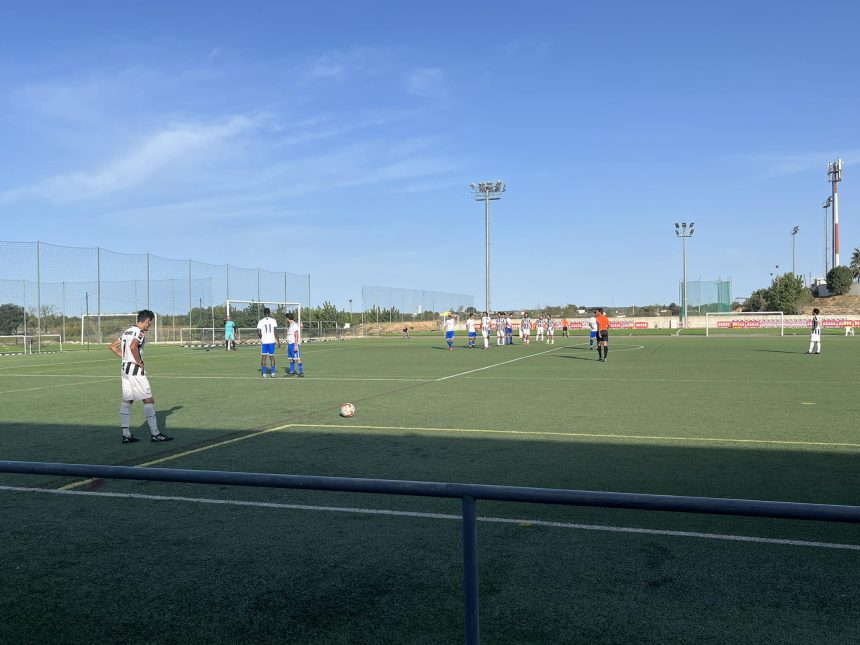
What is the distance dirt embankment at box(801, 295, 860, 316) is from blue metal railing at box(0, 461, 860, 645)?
94453 mm

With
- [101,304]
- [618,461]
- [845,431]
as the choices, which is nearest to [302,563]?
[618,461]

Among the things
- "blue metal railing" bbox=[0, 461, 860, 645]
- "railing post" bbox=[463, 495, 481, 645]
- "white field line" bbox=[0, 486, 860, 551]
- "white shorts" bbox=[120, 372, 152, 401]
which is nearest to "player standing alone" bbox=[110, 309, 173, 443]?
"white shorts" bbox=[120, 372, 152, 401]

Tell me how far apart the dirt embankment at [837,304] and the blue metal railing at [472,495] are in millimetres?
94453

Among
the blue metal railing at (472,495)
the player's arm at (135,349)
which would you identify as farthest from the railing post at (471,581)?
the player's arm at (135,349)

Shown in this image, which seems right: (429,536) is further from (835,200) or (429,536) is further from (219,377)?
(835,200)

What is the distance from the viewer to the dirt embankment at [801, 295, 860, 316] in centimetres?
8625

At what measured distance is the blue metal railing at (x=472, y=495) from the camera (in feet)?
6.98

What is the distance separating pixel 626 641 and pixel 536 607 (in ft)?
1.88

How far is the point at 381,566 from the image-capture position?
477 cm

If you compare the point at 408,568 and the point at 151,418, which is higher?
the point at 151,418

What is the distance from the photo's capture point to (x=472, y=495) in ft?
8.18

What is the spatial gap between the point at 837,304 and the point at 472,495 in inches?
3958

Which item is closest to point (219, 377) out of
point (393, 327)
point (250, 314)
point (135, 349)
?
point (135, 349)

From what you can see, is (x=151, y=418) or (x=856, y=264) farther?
(x=856, y=264)
